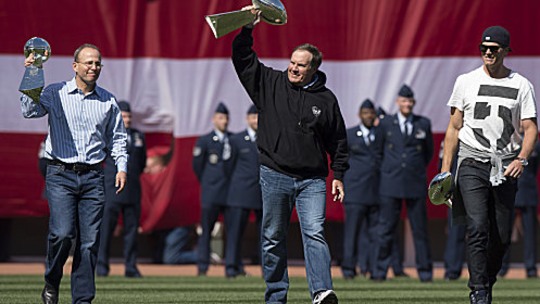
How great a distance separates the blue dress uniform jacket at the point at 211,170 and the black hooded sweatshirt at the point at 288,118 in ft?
25.4

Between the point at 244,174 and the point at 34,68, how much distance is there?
8044 millimetres

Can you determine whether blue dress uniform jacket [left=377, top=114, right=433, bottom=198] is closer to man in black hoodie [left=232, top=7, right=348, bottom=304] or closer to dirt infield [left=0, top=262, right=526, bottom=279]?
dirt infield [left=0, top=262, right=526, bottom=279]

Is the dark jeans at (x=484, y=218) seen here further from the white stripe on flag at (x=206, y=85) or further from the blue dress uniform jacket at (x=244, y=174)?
the white stripe on flag at (x=206, y=85)

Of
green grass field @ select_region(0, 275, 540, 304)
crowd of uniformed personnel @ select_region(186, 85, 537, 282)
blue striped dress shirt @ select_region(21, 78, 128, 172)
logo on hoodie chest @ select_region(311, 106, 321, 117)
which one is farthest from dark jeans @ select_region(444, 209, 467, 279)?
blue striped dress shirt @ select_region(21, 78, 128, 172)

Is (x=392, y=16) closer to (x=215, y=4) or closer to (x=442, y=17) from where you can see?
(x=442, y=17)

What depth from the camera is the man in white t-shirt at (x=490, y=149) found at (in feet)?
30.1

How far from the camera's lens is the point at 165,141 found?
735 inches

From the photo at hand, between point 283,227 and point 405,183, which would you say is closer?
point 283,227

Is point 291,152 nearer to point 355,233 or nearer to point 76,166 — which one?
point 76,166

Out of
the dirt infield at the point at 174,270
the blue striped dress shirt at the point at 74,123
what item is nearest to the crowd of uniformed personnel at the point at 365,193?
the dirt infield at the point at 174,270

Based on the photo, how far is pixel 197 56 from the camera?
1862cm

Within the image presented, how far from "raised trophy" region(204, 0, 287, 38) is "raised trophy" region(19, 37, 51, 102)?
1111 millimetres

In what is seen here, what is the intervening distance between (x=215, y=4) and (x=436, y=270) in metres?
5.11

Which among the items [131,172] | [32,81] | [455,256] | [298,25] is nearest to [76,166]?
[32,81]
